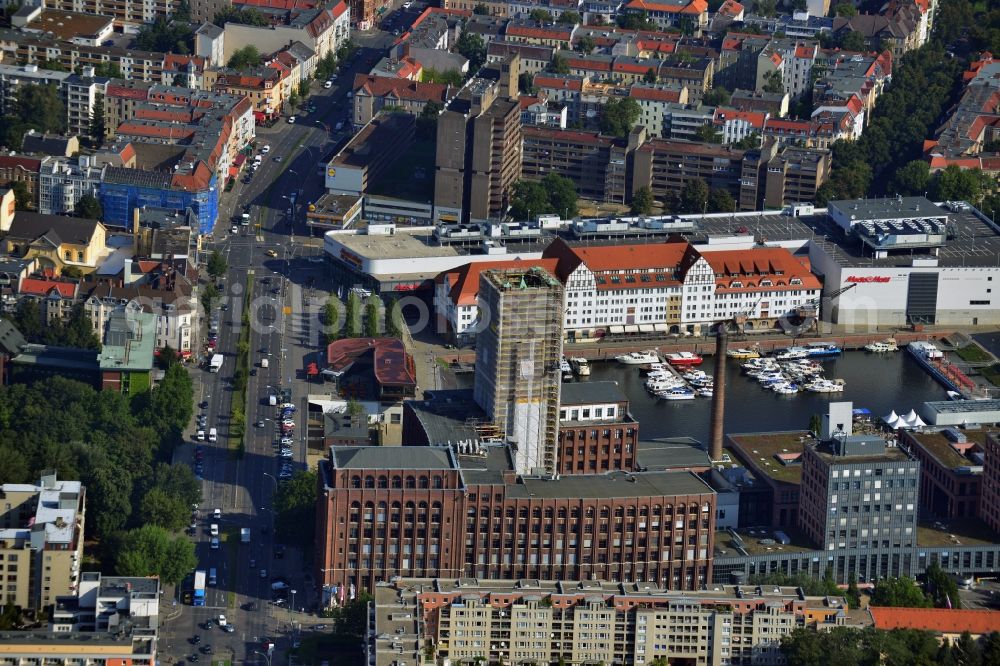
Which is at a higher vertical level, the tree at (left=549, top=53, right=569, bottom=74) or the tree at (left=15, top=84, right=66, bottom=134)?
the tree at (left=549, top=53, right=569, bottom=74)

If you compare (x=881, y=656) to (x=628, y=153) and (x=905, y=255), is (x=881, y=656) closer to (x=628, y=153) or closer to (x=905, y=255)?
(x=905, y=255)

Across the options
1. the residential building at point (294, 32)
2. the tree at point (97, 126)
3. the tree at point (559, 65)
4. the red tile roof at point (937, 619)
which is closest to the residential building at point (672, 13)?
the tree at point (559, 65)

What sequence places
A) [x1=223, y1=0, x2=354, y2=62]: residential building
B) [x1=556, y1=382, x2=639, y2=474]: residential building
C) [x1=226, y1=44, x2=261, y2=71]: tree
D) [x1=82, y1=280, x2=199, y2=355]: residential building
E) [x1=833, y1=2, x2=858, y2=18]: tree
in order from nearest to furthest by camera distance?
[x1=556, y1=382, x2=639, y2=474]: residential building → [x1=82, y1=280, x2=199, y2=355]: residential building → [x1=226, y1=44, x2=261, y2=71]: tree → [x1=223, y1=0, x2=354, y2=62]: residential building → [x1=833, y1=2, x2=858, y2=18]: tree

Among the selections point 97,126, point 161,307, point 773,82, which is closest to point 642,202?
point 773,82

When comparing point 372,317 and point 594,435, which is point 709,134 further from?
point 594,435

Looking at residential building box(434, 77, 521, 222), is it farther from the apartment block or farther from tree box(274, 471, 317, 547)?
the apartment block

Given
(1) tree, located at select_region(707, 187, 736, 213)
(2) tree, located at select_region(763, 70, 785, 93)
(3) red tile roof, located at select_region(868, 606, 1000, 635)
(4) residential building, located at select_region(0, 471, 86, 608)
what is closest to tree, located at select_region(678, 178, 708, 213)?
(1) tree, located at select_region(707, 187, 736, 213)

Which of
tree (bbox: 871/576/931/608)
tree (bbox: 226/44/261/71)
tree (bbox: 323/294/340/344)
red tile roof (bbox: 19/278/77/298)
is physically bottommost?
tree (bbox: 871/576/931/608)
